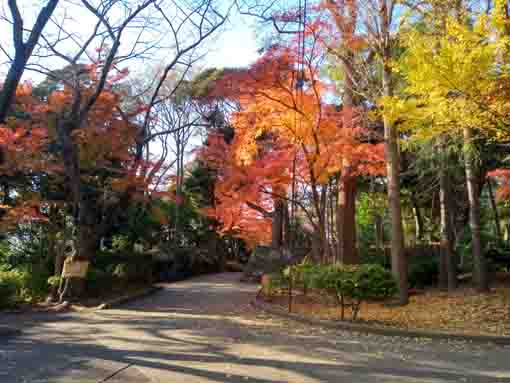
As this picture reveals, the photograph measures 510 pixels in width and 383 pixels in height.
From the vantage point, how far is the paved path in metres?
4.81

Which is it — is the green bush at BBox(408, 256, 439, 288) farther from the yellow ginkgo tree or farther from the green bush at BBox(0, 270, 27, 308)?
the green bush at BBox(0, 270, 27, 308)

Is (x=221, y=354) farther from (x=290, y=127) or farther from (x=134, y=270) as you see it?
(x=134, y=270)

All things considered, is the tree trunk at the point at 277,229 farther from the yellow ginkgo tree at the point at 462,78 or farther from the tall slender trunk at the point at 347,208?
the yellow ginkgo tree at the point at 462,78

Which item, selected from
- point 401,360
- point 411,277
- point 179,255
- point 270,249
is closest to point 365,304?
point 411,277

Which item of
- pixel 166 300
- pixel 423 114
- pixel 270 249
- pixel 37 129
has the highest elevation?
pixel 37 129

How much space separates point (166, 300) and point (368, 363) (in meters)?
8.59

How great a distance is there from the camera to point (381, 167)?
42.7 ft

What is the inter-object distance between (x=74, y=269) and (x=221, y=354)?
20.5 feet

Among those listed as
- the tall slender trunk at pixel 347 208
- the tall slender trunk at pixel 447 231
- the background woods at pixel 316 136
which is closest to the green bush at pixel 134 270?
the background woods at pixel 316 136

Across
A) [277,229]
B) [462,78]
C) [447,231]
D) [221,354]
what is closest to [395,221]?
[447,231]

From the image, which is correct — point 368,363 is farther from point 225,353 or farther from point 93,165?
point 93,165

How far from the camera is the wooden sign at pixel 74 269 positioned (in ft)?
34.8

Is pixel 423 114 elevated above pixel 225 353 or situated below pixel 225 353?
above

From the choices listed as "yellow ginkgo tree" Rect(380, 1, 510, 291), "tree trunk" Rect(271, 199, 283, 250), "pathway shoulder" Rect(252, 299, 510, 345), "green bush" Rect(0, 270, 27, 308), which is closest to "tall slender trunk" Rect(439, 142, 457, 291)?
"yellow ginkgo tree" Rect(380, 1, 510, 291)
